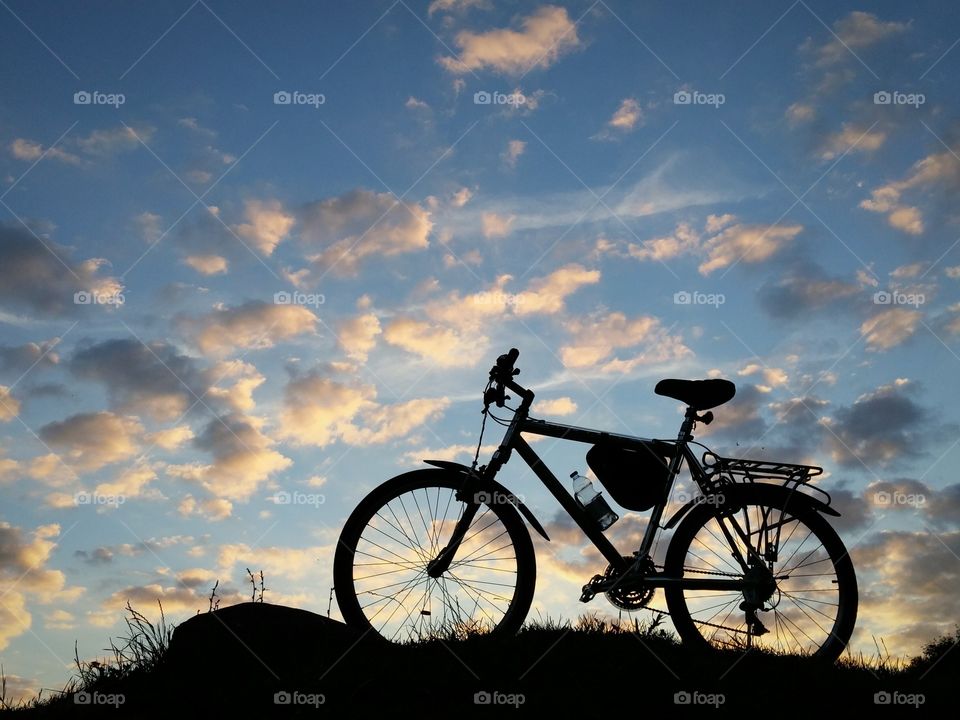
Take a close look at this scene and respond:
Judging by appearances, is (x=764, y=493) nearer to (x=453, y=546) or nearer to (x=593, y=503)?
(x=593, y=503)

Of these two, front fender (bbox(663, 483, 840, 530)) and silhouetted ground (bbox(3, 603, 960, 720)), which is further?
front fender (bbox(663, 483, 840, 530))

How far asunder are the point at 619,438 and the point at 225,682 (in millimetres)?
3188

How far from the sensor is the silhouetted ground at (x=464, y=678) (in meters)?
5.21

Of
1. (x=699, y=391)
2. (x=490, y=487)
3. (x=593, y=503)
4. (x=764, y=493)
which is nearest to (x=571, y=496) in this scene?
(x=593, y=503)

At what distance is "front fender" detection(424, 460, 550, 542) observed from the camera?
6270 millimetres

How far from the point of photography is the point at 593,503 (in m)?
6.43

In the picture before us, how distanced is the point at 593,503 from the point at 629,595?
0.70 meters

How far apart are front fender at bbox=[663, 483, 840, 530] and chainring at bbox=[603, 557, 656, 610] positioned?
55 centimetres

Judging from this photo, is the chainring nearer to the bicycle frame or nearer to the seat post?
the bicycle frame

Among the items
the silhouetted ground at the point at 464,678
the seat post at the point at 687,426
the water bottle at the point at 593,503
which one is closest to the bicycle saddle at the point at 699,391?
the seat post at the point at 687,426

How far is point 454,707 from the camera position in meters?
5.02

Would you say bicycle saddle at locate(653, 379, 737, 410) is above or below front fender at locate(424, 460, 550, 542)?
above

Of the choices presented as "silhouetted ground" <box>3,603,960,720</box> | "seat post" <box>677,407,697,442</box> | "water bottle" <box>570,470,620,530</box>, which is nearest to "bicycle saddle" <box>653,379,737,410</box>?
"seat post" <box>677,407,697,442</box>

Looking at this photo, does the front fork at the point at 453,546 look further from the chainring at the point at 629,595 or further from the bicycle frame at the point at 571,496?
the chainring at the point at 629,595
